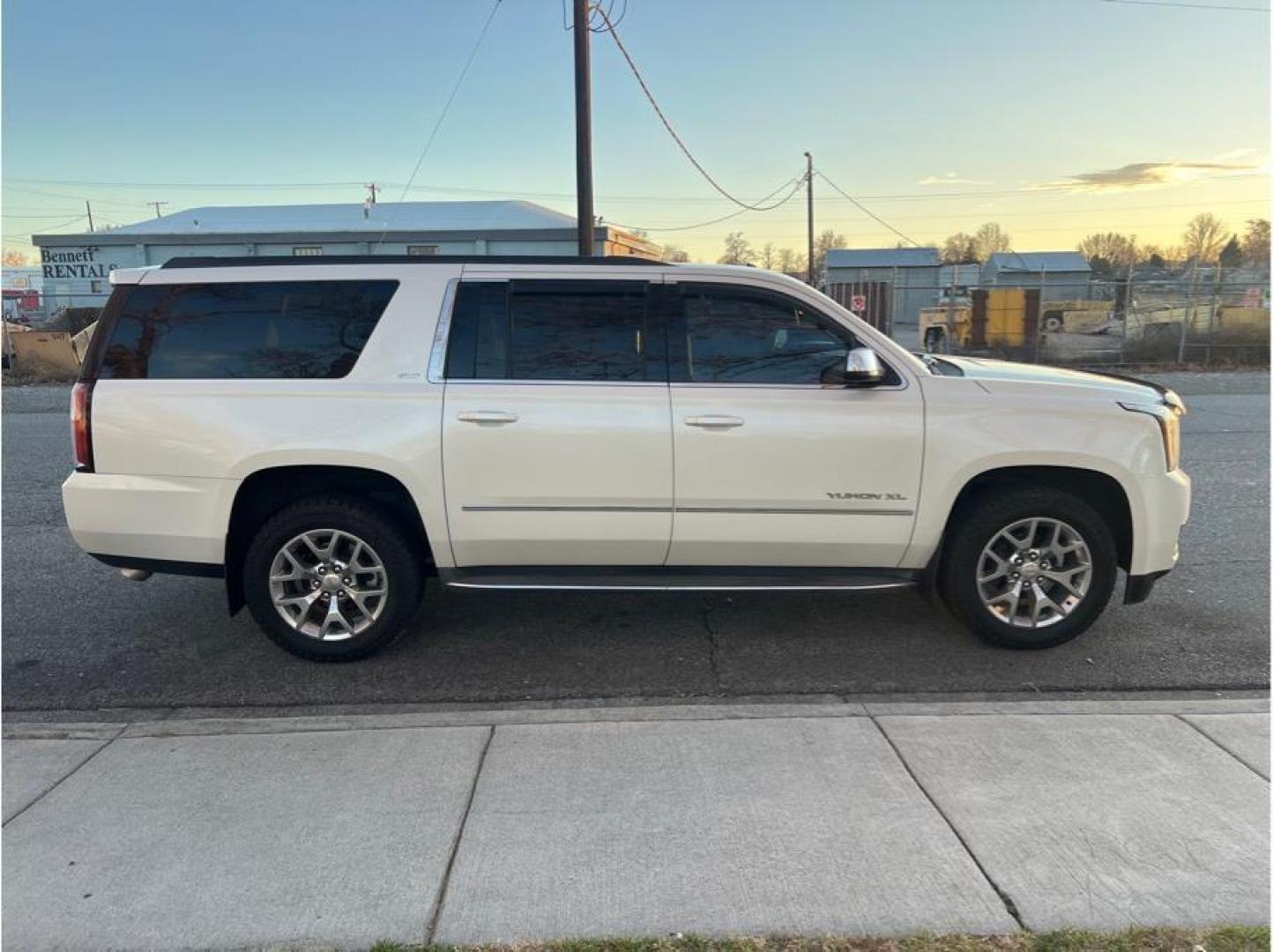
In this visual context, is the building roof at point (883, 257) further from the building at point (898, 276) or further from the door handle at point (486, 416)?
the door handle at point (486, 416)

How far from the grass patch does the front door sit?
2.06 meters

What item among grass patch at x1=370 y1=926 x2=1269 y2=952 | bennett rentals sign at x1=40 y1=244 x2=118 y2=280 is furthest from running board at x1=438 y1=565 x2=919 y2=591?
bennett rentals sign at x1=40 y1=244 x2=118 y2=280

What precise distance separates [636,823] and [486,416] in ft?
6.53

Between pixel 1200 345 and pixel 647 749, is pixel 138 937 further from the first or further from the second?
pixel 1200 345

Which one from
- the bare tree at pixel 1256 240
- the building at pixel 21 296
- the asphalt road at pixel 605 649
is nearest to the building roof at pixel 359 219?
the building at pixel 21 296

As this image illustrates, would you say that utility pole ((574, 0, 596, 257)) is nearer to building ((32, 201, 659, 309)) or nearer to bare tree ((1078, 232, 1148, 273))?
building ((32, 201, 659, 309))

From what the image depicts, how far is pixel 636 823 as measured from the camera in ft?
9.67

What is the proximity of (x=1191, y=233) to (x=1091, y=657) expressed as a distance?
76415mm

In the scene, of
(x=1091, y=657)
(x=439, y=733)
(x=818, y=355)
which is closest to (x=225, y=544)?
(x=439, y=733)

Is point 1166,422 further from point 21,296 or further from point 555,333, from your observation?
point 21,296

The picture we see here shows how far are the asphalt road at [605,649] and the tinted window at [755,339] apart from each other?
142 centimetres

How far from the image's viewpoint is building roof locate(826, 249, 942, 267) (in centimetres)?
5197

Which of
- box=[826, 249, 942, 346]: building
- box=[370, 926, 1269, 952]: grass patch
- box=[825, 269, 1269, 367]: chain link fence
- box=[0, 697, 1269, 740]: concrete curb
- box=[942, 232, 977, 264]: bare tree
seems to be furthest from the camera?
box=[942, 232, 977, 264]: bare tree

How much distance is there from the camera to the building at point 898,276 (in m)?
26.1
